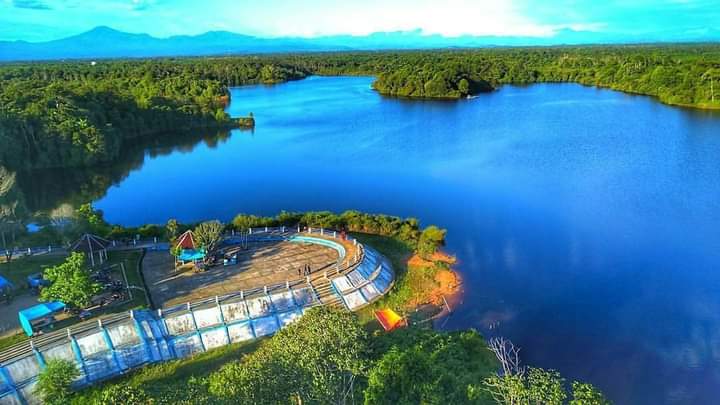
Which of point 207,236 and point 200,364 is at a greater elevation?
point 207,236

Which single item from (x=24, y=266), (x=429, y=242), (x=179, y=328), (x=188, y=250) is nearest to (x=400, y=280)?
(x=429, y=242)

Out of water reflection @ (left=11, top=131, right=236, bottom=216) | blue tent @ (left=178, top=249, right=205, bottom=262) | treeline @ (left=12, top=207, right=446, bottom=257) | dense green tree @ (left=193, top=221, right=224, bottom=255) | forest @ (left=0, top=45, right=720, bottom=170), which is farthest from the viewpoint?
forest @ (left=0, top=45, right=720, bottom=170)

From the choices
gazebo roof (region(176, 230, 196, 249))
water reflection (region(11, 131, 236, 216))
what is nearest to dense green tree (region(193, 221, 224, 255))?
gazebo roof (region(176, 230, 196, 249))

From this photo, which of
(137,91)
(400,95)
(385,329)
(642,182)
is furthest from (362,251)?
(400,95)

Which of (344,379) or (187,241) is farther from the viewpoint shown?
(187,241)

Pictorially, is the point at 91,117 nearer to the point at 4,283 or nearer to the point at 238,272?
the point at 4,283

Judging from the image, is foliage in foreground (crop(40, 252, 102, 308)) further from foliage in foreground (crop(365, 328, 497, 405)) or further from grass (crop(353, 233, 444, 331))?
foliage in foreground (crop(365, 328, 497, 405))
